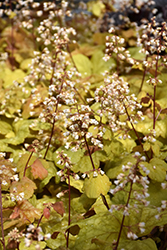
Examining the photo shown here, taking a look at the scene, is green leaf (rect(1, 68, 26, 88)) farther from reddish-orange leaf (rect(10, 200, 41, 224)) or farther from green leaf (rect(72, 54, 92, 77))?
reddish-orange leaf (rect(10, 200, 41, 224))

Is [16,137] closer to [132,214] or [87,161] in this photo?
[87,161]

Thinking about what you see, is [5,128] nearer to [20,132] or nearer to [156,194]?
[20,132]

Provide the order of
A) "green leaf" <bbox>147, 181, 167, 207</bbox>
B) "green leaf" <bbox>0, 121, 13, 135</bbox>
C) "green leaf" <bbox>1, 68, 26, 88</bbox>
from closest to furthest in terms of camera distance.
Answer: "green leaf" <bbox>147, 181, 167, 207</bbox> < "green leaf" <bbox>0, 121, 13, 135</bbox> < "green leaf" <bbox>1, 68, 26, 88</bbox>

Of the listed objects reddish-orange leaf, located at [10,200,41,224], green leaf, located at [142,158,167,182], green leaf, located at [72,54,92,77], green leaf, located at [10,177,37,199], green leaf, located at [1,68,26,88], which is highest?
green leaf, located at [72,54,92,77]

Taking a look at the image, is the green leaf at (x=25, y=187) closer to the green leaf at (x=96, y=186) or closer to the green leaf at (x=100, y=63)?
the green leaf at (x=96, y=186)

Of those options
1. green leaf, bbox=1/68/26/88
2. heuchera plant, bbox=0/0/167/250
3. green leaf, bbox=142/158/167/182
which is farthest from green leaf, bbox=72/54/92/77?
green leaf, bbox=142/158/167/182

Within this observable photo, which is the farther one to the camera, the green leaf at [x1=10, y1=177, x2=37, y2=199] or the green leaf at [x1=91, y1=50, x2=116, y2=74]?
the green leaf at [x1=91, y1=50, x2=116, y2=74]
